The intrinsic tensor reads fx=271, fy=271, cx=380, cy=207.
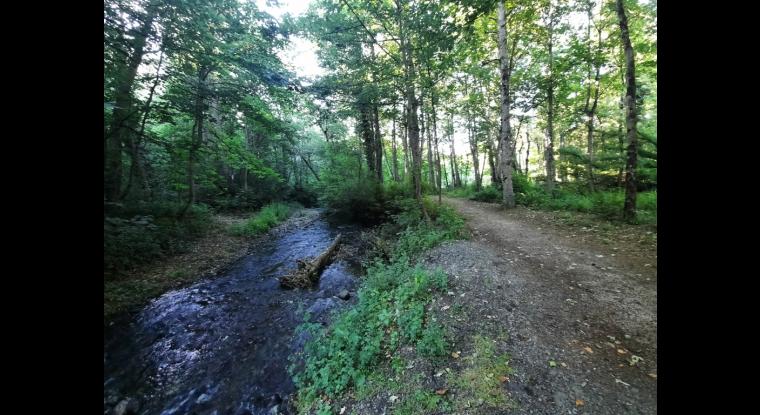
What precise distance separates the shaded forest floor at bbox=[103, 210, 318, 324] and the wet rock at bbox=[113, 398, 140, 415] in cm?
118

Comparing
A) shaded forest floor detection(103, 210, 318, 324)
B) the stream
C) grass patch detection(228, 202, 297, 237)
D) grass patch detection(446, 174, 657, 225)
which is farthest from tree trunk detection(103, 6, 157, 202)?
grass patch detection(446, 174, 657, 225)

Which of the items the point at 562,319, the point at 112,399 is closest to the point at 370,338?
the point at 562,319

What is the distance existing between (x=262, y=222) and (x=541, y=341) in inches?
488

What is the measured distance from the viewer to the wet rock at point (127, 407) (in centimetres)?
357

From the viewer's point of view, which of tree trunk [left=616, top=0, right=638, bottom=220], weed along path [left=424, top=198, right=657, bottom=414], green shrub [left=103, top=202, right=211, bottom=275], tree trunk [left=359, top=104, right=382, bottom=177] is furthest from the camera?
tree trunk [left=359, top=104, right=382, bottom=177]

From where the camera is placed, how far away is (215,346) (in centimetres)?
481

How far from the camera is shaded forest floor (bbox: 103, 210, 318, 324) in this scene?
17.0ft

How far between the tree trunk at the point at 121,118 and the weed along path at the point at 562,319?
356 cm

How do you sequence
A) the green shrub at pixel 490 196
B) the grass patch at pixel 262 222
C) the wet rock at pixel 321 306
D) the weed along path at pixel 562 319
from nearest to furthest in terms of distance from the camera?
the weed along path at pixel 562 319
the wet rock at pixel 321 306
the grass patch at pixel 262 222
the green shrub at pixel 490 196

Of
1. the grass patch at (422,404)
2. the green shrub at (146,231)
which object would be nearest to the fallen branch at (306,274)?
the green shrub at (146,231)

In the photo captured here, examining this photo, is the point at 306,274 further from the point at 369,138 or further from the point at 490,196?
the point at 490,196

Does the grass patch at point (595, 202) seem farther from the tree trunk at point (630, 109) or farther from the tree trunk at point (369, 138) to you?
the tree trunk at point (369, 138)

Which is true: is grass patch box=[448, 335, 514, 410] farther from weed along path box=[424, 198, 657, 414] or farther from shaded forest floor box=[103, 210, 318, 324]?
shaded forest floor box=[103, 210, 318, 324]
